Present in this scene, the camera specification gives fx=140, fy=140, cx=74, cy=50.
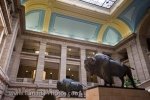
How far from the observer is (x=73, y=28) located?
19531 mm

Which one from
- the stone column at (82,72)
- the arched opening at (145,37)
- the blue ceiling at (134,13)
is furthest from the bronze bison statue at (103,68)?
the blue ceiling at (134,13)

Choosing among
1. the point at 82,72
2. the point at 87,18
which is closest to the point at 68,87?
the point at 82,72

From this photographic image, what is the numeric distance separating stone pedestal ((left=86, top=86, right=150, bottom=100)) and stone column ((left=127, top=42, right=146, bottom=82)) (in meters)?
11.5

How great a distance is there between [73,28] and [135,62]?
9.10m

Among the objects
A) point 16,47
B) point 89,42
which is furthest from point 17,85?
point 89,42

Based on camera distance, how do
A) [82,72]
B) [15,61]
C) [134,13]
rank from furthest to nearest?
[82,72], [134,13], [15,61]

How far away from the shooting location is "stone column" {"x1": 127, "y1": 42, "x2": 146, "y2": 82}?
51.0 ft

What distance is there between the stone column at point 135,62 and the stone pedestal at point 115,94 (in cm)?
1151

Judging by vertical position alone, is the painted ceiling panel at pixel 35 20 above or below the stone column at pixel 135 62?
above

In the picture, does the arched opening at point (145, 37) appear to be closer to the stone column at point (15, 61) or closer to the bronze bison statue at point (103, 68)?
the bronze bison statue at point (103, 68)

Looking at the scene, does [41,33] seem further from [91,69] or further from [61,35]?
[91,69]

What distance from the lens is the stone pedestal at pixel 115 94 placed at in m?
4.23

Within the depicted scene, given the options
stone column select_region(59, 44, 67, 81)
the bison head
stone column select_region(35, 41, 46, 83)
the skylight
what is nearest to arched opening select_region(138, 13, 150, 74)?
the skylight

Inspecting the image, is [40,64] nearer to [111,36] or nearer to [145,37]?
[111,36]
